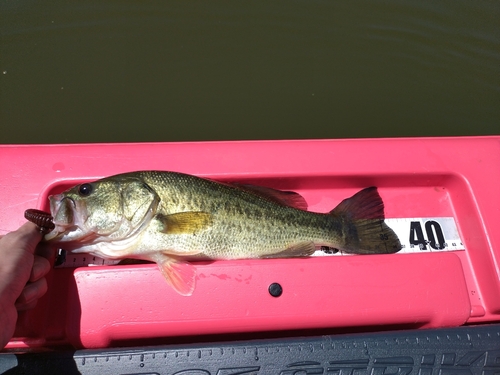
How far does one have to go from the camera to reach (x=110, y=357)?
2090 mm

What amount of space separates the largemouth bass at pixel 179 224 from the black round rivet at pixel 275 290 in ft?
0.80

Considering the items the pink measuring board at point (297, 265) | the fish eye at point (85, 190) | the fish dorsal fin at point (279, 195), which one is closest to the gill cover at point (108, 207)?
the fish eye at point (85, 190)

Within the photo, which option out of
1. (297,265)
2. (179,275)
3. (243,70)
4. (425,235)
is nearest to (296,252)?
(297,265)

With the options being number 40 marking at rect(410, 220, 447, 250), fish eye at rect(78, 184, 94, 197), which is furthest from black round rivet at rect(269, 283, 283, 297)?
fish eye at rect(78, 184, 94, 197)

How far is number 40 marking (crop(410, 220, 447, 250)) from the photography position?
9.52 ft

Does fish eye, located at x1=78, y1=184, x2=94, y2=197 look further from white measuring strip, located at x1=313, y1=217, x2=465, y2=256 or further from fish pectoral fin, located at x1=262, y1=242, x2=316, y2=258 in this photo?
white measuring strip, located at x1=313, y1=217, x2=465, y2=256

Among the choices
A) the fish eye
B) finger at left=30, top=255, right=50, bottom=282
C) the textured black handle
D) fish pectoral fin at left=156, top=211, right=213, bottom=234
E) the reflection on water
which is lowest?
the textured black handle

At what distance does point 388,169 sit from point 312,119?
1980 millimetres

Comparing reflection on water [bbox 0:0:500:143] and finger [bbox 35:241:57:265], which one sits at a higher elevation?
reflection on water [bbox 0:0:500:143]

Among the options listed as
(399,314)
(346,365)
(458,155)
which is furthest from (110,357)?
(458,155)

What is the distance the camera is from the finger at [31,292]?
212 cm

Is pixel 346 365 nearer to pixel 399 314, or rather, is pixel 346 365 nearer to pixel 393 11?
pixel 399 314

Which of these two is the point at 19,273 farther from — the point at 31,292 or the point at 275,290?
the point at 275,290

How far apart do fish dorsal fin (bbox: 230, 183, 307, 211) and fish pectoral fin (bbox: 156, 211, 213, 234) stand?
1.43 feet
